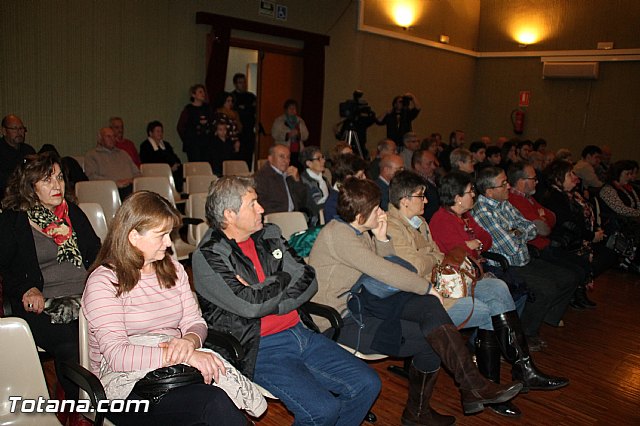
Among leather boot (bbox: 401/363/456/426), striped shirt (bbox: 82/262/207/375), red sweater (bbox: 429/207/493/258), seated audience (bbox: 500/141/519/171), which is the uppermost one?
seated audience (bbox: 500/141/519/171)

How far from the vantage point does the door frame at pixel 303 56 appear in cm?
739

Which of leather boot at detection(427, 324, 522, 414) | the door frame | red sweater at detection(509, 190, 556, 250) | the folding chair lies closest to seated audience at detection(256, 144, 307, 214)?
the folding chair

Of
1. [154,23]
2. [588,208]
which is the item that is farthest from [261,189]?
[154,23]

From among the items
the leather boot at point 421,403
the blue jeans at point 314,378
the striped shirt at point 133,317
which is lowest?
the leather boot at point 421,403

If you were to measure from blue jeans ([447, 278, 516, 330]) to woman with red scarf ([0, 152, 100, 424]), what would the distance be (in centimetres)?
184

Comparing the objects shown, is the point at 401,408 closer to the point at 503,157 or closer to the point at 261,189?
the point at 261,189

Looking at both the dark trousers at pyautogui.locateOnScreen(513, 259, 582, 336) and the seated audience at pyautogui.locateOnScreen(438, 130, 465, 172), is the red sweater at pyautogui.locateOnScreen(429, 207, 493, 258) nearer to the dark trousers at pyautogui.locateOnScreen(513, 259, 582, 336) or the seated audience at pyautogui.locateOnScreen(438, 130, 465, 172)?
the dark trousers at pyautogui.locateOnScreen(513, 259, 582, 336)

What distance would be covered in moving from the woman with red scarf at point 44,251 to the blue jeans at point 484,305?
184 cm

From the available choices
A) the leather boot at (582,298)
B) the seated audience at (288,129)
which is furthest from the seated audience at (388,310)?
the seated audience at (288,129)

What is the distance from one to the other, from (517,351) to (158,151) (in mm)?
4843

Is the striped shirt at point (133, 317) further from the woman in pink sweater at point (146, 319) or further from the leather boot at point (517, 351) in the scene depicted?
the leather boot at point (517, 351)

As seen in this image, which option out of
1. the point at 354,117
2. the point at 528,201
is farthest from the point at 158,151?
the point at 528,201

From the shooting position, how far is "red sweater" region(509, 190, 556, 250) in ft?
13.8

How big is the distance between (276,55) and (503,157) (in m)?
3.68
